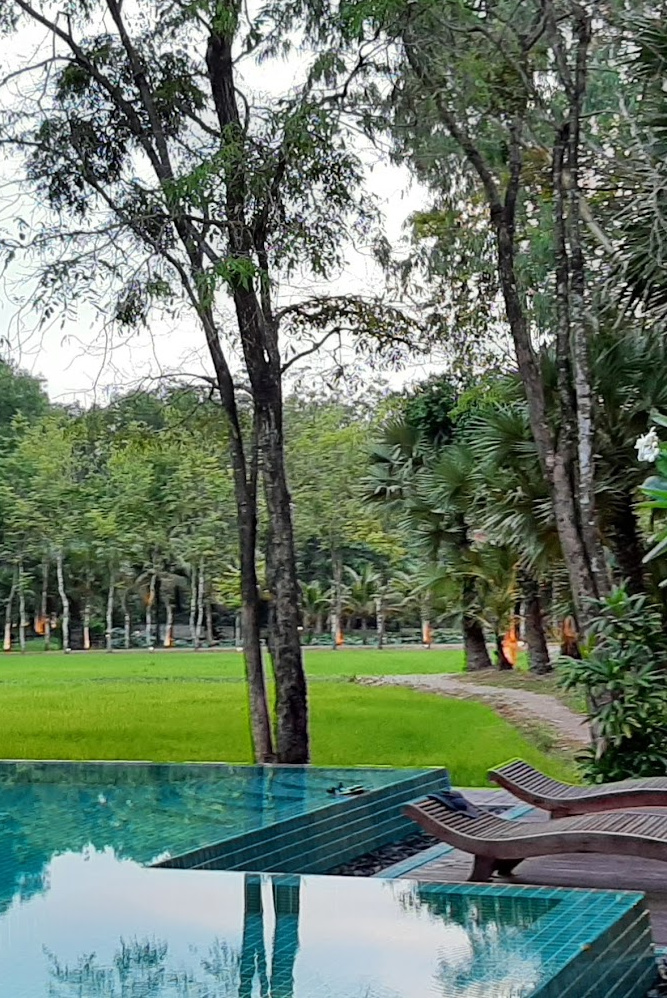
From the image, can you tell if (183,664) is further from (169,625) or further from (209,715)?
(209,715)

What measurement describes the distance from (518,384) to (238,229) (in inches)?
91.5

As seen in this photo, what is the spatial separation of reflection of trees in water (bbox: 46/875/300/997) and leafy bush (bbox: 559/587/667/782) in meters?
3.22

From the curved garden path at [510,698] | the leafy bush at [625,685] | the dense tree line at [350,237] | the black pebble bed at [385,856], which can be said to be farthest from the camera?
the curved garden path at [510,698]

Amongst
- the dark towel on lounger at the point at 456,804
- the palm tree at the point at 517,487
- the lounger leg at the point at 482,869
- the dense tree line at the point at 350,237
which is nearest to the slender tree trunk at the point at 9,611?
the dense tree line at the point at 350,237

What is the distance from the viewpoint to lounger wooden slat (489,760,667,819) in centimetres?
502

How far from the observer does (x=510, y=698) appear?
33.7 ft

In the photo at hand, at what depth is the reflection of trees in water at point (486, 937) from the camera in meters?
2.81

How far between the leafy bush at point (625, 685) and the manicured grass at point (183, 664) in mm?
4814

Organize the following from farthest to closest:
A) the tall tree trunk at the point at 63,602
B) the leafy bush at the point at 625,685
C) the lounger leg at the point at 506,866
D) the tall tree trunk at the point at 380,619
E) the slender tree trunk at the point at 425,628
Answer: the tall tree trunk at the point at 380,619 < the slender tree trunk at the point at 425,628 < the tall tree trunk at the point at 63,602 < the leafy bush at the point at 625,685 < the lounger leg at the point at 506,866

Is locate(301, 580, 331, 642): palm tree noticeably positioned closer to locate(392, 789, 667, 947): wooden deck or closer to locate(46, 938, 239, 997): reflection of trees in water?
locate(392, 789, 667, 947): wooden deck

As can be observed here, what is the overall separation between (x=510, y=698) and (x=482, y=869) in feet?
18.6

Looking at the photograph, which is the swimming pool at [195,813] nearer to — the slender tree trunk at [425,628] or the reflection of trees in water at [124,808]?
the reflection of trees in water at [124,808]

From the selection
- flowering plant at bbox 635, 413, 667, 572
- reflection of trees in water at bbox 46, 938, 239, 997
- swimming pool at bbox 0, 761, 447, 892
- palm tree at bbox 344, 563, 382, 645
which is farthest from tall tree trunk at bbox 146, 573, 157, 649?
reflection of trees in water at bbox 46, 938, 239, 997

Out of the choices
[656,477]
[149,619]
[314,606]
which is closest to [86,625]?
[149,619]
